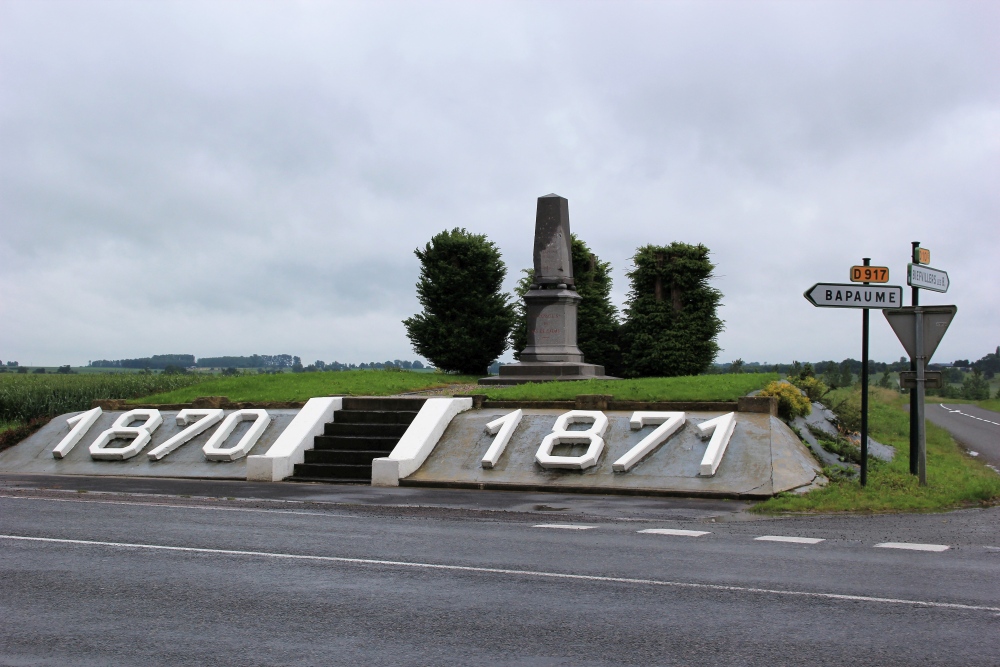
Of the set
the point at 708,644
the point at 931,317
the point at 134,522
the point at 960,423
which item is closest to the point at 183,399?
the point at 134,522

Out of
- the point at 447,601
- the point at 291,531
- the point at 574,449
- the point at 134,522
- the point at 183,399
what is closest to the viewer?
the point at 447,601

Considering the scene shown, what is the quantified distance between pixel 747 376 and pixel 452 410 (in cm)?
909

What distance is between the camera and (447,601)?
23.1ft

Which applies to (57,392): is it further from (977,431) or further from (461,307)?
(977,431)

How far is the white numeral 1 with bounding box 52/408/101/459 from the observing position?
19.9 meters

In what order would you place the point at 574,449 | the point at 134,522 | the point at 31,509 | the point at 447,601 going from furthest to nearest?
1. the point at 574,449
2. the point at 31,509
3. the point at 134,522
4. the point at 447,601

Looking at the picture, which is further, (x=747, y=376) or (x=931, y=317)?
(x=747, y=376)

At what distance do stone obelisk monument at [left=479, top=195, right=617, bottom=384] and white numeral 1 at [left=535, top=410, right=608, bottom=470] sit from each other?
1055 centimetres

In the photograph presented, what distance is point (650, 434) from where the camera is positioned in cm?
1672

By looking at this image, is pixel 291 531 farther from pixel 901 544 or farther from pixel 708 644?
pixel 901 544

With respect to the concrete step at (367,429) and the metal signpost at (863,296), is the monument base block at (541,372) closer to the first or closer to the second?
the concrete step at (367,429)

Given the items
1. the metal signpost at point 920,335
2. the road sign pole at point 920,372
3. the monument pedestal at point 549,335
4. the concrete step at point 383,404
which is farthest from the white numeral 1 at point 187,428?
the road sign pole at point 920,372

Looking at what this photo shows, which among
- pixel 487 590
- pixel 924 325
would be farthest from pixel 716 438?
pixel 487 590

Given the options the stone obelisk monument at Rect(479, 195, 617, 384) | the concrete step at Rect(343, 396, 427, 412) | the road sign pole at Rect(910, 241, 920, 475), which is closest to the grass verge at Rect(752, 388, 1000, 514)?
the road sign pole at Rect(910, 241, 920, 475)
